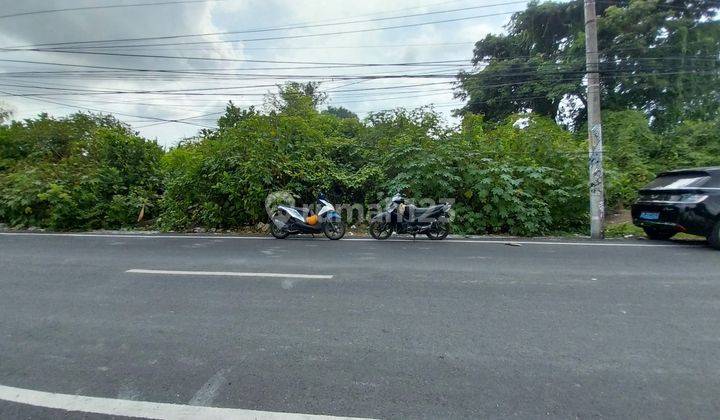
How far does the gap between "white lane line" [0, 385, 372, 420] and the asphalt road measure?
0.20ft

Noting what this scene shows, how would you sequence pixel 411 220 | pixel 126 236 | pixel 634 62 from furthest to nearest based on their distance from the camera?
1. pixel 634 62
2. pixel 126 236
3. pixel 411 220

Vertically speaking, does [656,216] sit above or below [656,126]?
below

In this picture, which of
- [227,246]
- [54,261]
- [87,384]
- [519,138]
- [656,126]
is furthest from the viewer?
[656,126]

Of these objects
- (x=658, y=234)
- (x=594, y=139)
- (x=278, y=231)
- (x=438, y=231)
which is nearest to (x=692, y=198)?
(x=658, y=234)

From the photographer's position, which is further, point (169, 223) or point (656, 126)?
point (656, 126)

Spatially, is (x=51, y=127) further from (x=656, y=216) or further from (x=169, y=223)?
(x=656, y=216)

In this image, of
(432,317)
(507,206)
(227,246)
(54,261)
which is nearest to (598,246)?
(507,206)

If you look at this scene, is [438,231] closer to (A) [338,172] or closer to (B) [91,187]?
(A) [338,172]

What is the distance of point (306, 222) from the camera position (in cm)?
959

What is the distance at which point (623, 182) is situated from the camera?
448 inches

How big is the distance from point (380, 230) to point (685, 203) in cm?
632

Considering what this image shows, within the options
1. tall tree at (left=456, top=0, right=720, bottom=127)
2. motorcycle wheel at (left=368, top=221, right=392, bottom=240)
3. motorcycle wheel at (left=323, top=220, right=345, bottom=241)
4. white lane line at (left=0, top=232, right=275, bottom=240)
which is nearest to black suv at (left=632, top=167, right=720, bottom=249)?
motorcycle wheel at (left=368, top=221, right=392, bottom=240)

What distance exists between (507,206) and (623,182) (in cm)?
437

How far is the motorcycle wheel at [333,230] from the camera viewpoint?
9469 millimetres
